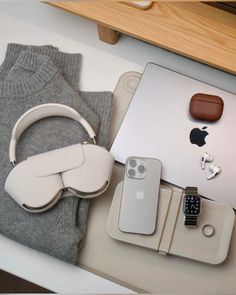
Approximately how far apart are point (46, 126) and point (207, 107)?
9.7 inches

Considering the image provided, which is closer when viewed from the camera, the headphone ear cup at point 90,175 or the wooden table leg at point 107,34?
the headphone ear cup at point 90,175

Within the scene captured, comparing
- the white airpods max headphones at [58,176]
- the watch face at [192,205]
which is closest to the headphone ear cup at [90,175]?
the white airpods max headphones at [58,176]

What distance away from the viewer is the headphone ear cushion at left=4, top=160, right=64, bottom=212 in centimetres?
58

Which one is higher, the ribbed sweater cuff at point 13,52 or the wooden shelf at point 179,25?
the wooden shelf at point 179,25

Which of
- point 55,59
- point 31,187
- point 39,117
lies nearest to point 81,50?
point 55,59

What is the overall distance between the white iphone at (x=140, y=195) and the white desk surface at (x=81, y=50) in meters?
0.13

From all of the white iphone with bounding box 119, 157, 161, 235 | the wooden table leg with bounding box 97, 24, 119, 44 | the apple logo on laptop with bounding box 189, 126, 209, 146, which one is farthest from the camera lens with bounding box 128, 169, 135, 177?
the wooden table leg with bounding box 97, 24, 119, 44

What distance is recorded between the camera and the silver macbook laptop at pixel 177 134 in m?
0.64

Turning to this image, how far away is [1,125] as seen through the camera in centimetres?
66

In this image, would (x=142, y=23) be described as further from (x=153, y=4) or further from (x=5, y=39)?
(x=5, y=39)

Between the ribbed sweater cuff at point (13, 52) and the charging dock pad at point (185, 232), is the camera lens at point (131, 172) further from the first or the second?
the ribbed sweater cuff at point (13, 52)

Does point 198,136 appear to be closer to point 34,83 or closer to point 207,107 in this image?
point 207,107

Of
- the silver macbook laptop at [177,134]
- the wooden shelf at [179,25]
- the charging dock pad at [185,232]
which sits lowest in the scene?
the charging dock pad at [185,232]

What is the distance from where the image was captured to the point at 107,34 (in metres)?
0.72
